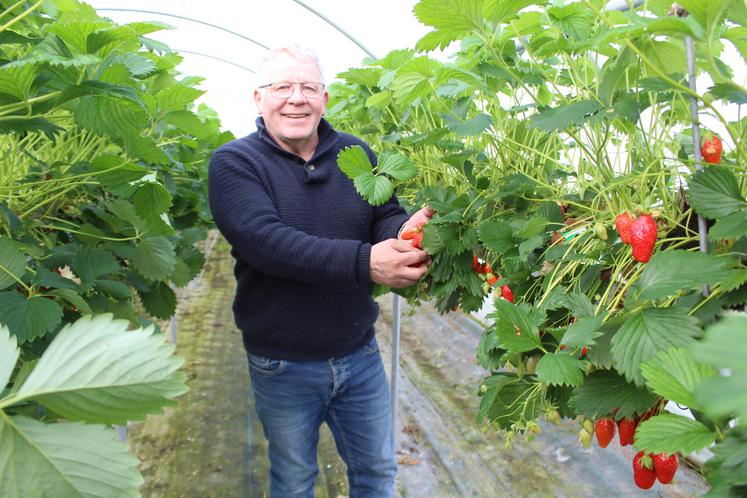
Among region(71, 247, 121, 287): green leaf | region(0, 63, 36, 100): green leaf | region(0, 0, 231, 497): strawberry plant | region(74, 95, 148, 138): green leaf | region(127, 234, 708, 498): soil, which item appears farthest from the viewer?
region(127, 234, 708, 498): soil

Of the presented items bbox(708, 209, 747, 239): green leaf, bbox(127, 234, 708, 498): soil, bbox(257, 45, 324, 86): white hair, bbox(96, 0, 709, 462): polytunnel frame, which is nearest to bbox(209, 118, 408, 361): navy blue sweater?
bbox(257, 45, 324, 86): white hair

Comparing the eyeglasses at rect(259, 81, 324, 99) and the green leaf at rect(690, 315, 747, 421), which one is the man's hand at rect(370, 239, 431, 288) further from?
the green leaf at rect(690, 315, 747, 421)

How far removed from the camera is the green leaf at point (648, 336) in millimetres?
403

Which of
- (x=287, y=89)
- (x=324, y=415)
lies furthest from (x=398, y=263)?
(x=324, y=415)

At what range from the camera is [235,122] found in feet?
32.4

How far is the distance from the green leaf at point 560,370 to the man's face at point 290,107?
3.19 feet

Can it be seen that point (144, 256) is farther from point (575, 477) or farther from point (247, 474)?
point (575, 477)

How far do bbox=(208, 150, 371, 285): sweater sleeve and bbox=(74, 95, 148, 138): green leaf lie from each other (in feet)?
1.51

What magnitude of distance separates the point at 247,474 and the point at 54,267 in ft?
4.95

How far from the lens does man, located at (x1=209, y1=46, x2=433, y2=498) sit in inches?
47.8

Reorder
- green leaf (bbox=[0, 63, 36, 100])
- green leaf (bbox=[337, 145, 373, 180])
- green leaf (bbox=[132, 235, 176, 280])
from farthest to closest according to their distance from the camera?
green leaf (bbox=[132, 235, 176, 280]), green leaf (bbox=[337, 145, 373, 180]), green leaf (bbox=[0, 63, 36, 100])

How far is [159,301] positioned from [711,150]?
1.25 m

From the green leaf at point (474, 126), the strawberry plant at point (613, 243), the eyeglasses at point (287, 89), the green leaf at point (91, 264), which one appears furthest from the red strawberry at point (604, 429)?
the eyeglasses at point (287, 89)

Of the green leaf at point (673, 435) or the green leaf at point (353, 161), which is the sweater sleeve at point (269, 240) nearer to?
the green leaf at point (353, 161)
